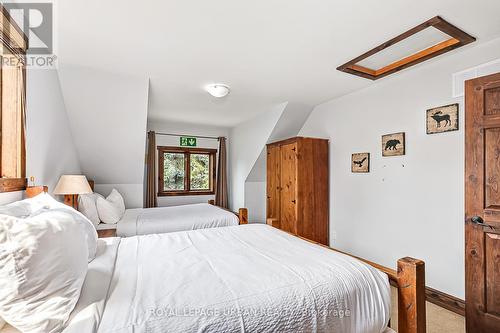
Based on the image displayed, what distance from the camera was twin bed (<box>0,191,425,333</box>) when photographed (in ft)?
3.21

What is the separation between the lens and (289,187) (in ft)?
12.3

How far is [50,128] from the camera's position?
8.34 ft

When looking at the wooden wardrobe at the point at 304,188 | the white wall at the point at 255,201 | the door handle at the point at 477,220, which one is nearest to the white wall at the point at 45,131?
the wooden wardrobe at the point at 304,188

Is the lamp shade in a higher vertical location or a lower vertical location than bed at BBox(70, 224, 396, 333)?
higher

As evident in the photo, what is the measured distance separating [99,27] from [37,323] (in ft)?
6.54

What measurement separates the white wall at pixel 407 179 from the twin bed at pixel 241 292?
146 centimetres

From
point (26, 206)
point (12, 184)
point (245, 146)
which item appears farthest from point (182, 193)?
point (26, 206)

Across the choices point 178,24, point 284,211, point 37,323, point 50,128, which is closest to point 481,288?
point 284,211

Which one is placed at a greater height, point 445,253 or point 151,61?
point 151,61

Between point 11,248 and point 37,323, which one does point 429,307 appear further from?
point 11,248

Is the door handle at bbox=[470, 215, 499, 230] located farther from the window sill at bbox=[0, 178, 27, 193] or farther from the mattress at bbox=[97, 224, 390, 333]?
the window sill at bbox=[0, 178, 27, 193]

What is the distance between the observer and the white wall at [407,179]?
2.35 meters

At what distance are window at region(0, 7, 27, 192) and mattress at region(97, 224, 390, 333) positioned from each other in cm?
96

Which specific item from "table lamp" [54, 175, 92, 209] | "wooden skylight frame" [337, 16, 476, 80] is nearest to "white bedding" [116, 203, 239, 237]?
"table lamp" [54, 175, 92, 209]
